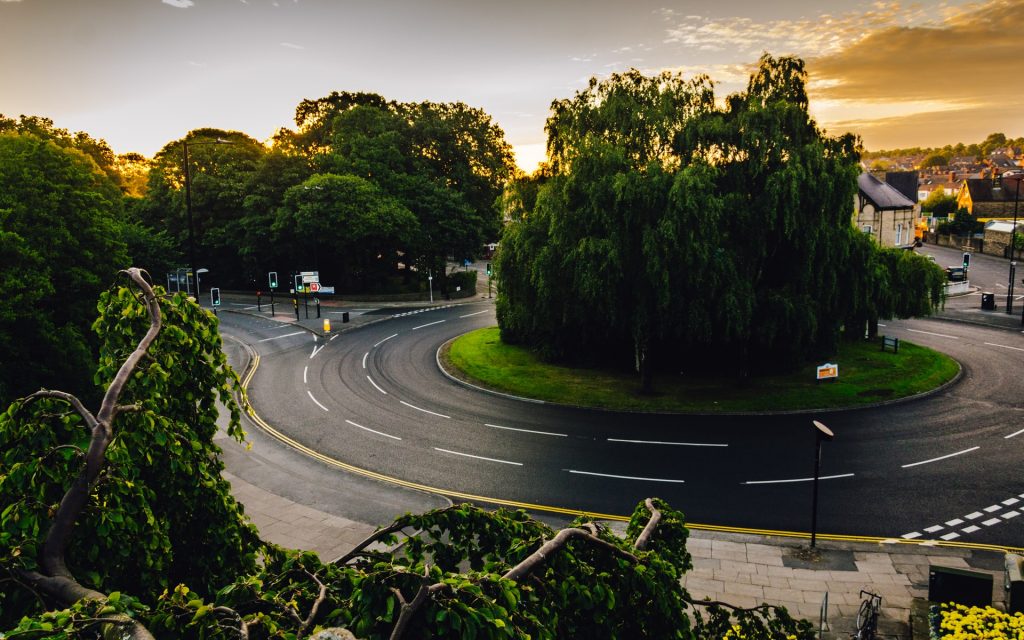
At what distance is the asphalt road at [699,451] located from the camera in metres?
17.2

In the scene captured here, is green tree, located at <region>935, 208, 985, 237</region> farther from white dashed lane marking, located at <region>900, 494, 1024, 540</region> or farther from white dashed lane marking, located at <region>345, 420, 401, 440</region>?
white dashed lane marking, located at <region>345, 420, 401, 440</region>

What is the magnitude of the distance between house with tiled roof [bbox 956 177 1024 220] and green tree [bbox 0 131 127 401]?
115m

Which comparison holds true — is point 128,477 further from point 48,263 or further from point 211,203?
point 211,203

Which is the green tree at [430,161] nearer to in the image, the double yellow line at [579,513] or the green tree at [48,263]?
the green tree at [48,263]

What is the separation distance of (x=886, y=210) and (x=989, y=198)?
162 feet

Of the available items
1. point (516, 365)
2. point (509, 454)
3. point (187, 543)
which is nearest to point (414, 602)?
point (187, 543)

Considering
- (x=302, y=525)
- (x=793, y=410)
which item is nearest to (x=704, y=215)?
(x=793, y=410)

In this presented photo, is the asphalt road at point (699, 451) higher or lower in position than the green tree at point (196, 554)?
lower

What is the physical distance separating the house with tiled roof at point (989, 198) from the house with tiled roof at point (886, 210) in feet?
113

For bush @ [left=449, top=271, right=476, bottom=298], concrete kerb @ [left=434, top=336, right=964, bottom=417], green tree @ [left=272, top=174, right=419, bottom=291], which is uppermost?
green tree @ [left=272, top=174, right=419, bottom=291]

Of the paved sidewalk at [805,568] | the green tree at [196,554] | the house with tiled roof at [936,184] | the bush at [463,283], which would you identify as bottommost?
the paved sidewalk at [805,568]

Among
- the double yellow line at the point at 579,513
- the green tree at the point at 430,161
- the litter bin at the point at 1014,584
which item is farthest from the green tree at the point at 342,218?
the litter bin at the point at 1014,584

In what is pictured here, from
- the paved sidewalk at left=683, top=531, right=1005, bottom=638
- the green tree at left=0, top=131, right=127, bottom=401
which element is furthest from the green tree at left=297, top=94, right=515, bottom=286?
the paved sidewalk at left=683, top=531, right=1005, bottom=638

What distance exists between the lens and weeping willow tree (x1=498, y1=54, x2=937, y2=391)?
928 inches
